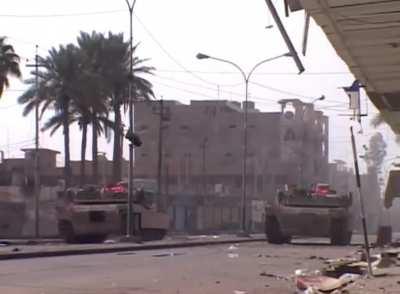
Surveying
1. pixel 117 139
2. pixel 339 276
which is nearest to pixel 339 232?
pixel 339 276

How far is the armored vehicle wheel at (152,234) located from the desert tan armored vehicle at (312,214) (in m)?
5.95

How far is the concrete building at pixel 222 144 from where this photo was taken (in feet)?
348

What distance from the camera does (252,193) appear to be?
10100 centimetres

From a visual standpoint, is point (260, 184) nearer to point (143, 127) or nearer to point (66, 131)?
point (143, 127)

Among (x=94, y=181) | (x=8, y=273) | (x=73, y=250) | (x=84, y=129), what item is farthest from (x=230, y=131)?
(x=8, y=273)

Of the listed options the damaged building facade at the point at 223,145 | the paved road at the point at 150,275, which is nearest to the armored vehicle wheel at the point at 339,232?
the paved road at the point at 150,275

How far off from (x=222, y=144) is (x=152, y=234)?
63.7 metres

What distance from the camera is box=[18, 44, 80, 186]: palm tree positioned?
60.4 meters

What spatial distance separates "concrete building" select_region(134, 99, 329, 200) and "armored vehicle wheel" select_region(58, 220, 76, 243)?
207 feet

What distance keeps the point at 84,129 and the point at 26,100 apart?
4.79 metres

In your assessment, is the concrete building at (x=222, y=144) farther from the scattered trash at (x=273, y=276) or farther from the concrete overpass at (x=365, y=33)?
the concrete overpass at (x=365, y=33)

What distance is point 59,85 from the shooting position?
2391 inches

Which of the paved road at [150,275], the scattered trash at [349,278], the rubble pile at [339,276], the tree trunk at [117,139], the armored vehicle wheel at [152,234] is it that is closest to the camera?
the rubble pile at [339,276]

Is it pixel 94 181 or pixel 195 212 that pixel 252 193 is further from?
pixel 94 181
